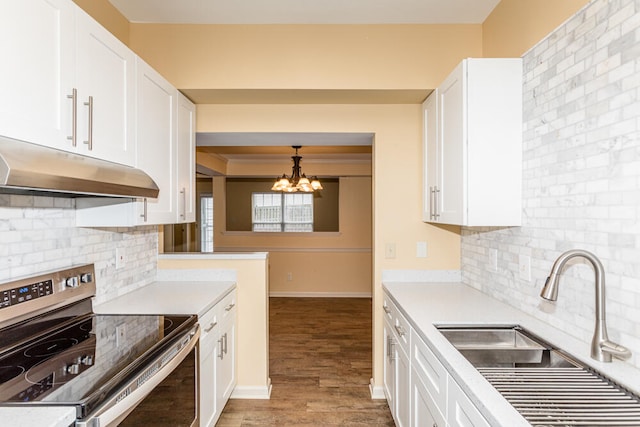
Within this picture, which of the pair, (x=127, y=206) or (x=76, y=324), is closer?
(x=76, y=324)

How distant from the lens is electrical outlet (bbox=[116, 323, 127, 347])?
5.04ft

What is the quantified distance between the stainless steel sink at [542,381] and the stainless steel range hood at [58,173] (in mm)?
1530

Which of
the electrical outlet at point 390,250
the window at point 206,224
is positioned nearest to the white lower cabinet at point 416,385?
the electrical outlet at point 390,250

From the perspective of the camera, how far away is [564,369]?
4.34 ft

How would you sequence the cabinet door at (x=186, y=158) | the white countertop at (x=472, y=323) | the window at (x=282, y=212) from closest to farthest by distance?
the white countertop at (x=472, y=323) → the cabinet door at (x=186, y=158) → the window at (x=282, y=212)

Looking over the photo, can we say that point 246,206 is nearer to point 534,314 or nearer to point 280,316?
point 280,316

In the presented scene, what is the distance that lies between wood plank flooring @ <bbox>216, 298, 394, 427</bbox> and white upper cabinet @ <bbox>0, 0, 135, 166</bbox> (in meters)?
1.96

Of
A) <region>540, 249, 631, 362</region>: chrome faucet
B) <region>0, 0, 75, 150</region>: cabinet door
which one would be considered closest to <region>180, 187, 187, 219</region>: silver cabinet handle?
<region>0, 0, 75, 150</region>: cabinet door

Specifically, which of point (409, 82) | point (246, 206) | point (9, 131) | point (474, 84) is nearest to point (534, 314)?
point (474, 84)

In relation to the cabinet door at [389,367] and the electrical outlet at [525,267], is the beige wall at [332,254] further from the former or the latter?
the electrical outlet at [525,267]

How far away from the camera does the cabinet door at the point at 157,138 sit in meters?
2.01

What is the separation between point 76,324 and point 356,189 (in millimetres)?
5093

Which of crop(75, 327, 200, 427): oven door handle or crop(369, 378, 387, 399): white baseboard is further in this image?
crop(369, 378, 387, 399): white baseboard

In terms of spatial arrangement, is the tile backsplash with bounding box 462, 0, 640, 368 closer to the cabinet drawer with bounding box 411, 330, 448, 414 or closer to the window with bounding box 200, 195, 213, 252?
the cabinet drawer with bounding box 411, 330, 448, 414
